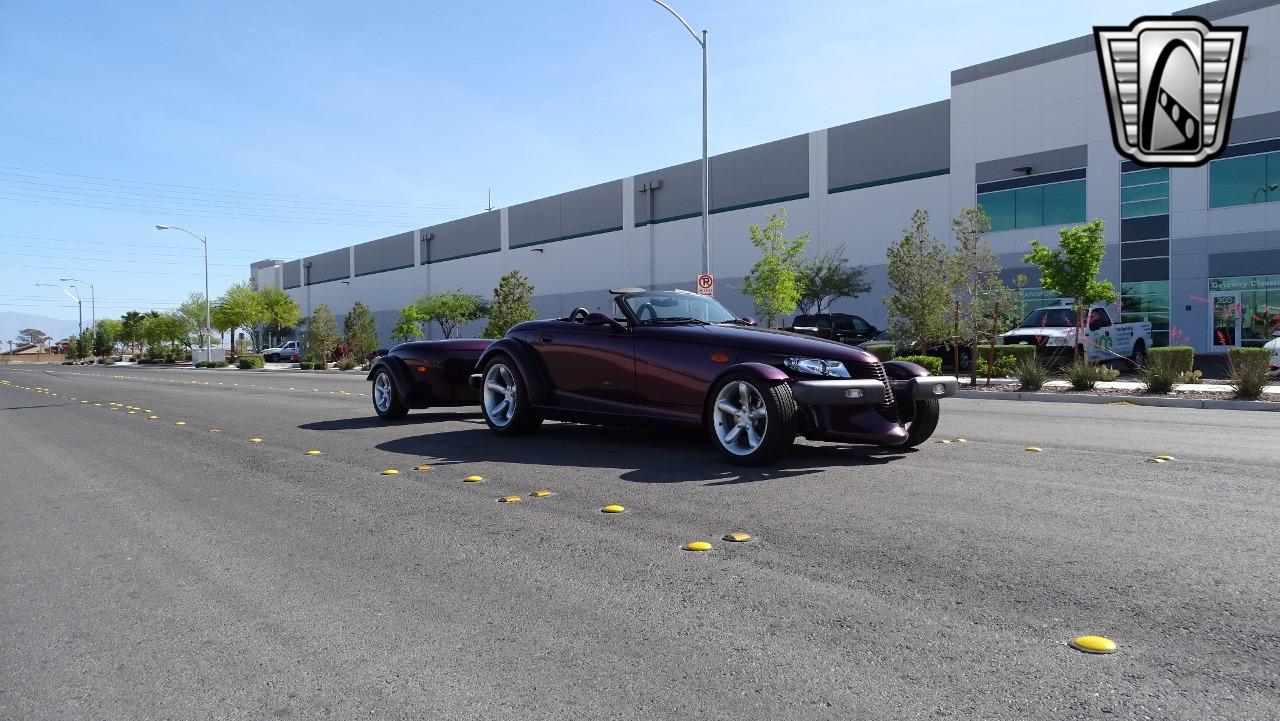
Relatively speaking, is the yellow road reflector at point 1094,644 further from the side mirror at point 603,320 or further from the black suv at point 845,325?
the black suv at point 845,325

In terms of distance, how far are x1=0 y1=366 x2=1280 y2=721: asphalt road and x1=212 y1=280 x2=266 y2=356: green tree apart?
69.9 m

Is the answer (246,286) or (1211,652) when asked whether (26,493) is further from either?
→ (246,286)

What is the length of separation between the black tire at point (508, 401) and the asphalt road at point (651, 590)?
56.3 inches

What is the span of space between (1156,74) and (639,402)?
15.1 ft

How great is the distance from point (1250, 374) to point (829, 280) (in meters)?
21.8

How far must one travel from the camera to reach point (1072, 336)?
830 inches

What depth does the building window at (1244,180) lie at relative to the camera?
27.0 meters

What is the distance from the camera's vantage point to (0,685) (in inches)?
108

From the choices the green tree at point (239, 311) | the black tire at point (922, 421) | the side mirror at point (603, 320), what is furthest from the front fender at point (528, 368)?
the green tree at point (239, 311)

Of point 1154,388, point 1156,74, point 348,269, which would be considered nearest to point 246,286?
point 348,269

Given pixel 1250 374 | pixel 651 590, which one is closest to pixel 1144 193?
pixel 1250 374

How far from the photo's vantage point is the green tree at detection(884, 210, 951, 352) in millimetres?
19531

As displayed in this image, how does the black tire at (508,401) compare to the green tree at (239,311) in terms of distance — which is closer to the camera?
the black tire at (508,401)

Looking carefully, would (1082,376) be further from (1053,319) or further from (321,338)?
(321,338)
